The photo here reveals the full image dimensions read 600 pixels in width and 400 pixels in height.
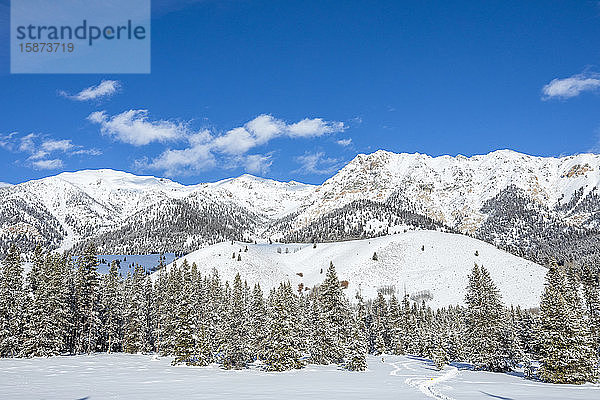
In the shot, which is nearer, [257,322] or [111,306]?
[257,322]

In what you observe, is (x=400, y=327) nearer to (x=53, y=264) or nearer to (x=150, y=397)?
(x=53, y=264)

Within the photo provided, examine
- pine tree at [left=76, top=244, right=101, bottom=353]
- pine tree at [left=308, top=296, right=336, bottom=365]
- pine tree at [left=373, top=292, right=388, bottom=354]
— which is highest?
pine tree at [left=76, top=244, right=101, bottom=353]

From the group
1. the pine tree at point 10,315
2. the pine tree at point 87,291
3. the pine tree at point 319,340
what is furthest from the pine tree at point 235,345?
the pine tree at point 10,315

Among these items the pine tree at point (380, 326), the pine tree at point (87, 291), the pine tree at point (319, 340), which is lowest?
the pine tree at point (380, 326)

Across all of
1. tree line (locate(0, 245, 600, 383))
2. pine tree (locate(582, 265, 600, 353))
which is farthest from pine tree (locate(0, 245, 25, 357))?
pine tree (locate(582, 265, 600, 353))

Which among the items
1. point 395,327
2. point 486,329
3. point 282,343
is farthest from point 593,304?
point 282,343

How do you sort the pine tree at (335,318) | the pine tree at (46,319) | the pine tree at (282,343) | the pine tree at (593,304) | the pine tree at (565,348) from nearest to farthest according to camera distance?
the pine tree at (565,348)
the pine tree at (282,343)
the pine tree at (335,318)
the pine tree at (46,319)
the pine tree at (593,304)

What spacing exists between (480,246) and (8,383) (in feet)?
648

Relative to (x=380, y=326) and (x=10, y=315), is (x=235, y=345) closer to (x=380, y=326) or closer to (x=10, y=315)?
(x=10, y=315)

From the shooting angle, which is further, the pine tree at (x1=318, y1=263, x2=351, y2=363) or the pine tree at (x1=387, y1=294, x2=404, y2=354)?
the pine tree at (x1=387, y1=294, x2=404, y2=354)

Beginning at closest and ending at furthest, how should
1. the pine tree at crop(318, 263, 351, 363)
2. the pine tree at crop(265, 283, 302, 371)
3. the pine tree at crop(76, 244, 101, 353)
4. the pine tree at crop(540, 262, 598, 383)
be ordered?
the pine tree at crop(540, 262, 598, 383) → the pine tree at crop(265, 283, 302, 371) → the pine tree at crop(318, 263, 351, 363) → the pine tree at crop(76, 244, 101, 353)

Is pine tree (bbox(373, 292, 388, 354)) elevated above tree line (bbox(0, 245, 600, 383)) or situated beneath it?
situated beneath

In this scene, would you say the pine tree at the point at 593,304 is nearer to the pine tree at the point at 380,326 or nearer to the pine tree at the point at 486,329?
the pine tree at the point at 486,329

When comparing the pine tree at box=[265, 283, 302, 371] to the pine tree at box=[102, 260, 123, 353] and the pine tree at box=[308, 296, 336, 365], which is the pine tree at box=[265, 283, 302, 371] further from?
the pine tree at box=[102, 260, 123, 353]
